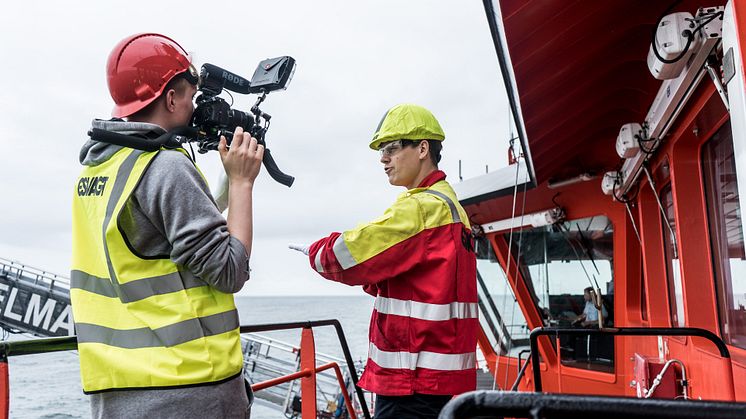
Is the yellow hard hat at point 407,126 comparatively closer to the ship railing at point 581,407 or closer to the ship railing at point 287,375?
the ship railing at point 287,375

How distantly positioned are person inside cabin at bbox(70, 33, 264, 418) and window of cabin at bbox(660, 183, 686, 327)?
354cm

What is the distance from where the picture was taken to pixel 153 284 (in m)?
1.31

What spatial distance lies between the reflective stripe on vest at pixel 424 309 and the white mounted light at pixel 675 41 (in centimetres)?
144

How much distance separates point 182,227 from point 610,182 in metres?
5.04

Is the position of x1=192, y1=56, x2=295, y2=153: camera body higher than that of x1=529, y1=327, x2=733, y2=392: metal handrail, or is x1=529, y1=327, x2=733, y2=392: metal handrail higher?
x1=192, y1=56, x2=295, y2=153: camera body

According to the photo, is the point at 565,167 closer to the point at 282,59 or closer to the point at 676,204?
the point at 676,204

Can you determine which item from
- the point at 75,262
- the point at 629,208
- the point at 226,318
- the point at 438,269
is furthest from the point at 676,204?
the point at 75,262

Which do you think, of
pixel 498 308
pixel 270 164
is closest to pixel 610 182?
pixel 498 308

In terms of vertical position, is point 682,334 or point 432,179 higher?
point 432,179

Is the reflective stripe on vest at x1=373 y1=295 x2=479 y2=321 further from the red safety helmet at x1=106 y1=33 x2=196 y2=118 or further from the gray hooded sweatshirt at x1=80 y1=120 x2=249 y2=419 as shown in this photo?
the red safety helmet at x1=106 y1=33 x2=196 y2=118

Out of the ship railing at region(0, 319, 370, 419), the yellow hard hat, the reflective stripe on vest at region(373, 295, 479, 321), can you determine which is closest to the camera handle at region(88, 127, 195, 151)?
the ship railing at region(0, 319, 370, 419)

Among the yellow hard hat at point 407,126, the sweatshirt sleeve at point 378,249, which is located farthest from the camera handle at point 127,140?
the yellow hard hat at point 407,126

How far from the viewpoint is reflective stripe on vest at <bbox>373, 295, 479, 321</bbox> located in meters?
2.21

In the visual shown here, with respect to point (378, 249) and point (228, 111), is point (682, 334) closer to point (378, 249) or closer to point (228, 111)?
point (378, 249)
